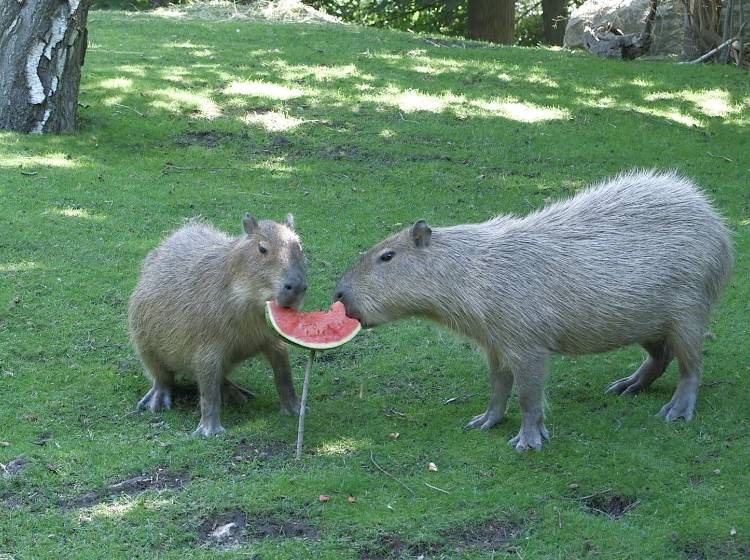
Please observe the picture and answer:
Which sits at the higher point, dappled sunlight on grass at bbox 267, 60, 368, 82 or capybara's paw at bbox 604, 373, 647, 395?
dappled sunlight on grass at bbox 267, 60, 368, 82

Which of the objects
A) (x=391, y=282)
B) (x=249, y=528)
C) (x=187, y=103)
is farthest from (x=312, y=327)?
(x=187, y=103)

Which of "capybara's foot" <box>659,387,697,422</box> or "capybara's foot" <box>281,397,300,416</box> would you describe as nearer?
"capybara's foot" <box>659,387,697,422</box>

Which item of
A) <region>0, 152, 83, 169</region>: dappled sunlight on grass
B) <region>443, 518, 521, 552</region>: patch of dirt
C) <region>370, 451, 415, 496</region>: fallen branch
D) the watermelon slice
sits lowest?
<region>370, 451, 415, 496</region>: fallen branch

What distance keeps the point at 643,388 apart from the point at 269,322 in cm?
258

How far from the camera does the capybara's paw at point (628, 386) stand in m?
6.52

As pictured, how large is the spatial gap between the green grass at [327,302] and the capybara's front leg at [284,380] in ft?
0.38

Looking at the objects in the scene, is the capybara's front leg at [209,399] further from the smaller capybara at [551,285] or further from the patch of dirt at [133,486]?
the smaller capybara at [551,285]

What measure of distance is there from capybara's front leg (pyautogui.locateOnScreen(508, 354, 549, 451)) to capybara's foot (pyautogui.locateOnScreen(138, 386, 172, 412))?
220cm

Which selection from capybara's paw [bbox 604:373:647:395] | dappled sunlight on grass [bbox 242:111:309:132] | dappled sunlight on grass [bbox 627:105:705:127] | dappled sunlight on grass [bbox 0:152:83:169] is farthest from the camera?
dappled sunlight on grass [bbox 627:105:705:127]

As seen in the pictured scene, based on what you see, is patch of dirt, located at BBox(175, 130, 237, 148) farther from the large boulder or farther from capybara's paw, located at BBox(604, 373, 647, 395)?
the large boulder

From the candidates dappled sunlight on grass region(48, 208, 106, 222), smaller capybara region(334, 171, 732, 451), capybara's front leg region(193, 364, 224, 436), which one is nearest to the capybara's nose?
smaller capybara region(334, 171, 732, 451)

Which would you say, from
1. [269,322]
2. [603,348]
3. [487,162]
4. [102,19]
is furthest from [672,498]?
[102,19]

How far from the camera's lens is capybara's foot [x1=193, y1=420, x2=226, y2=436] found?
5.90 meters

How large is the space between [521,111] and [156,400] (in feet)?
23.1
